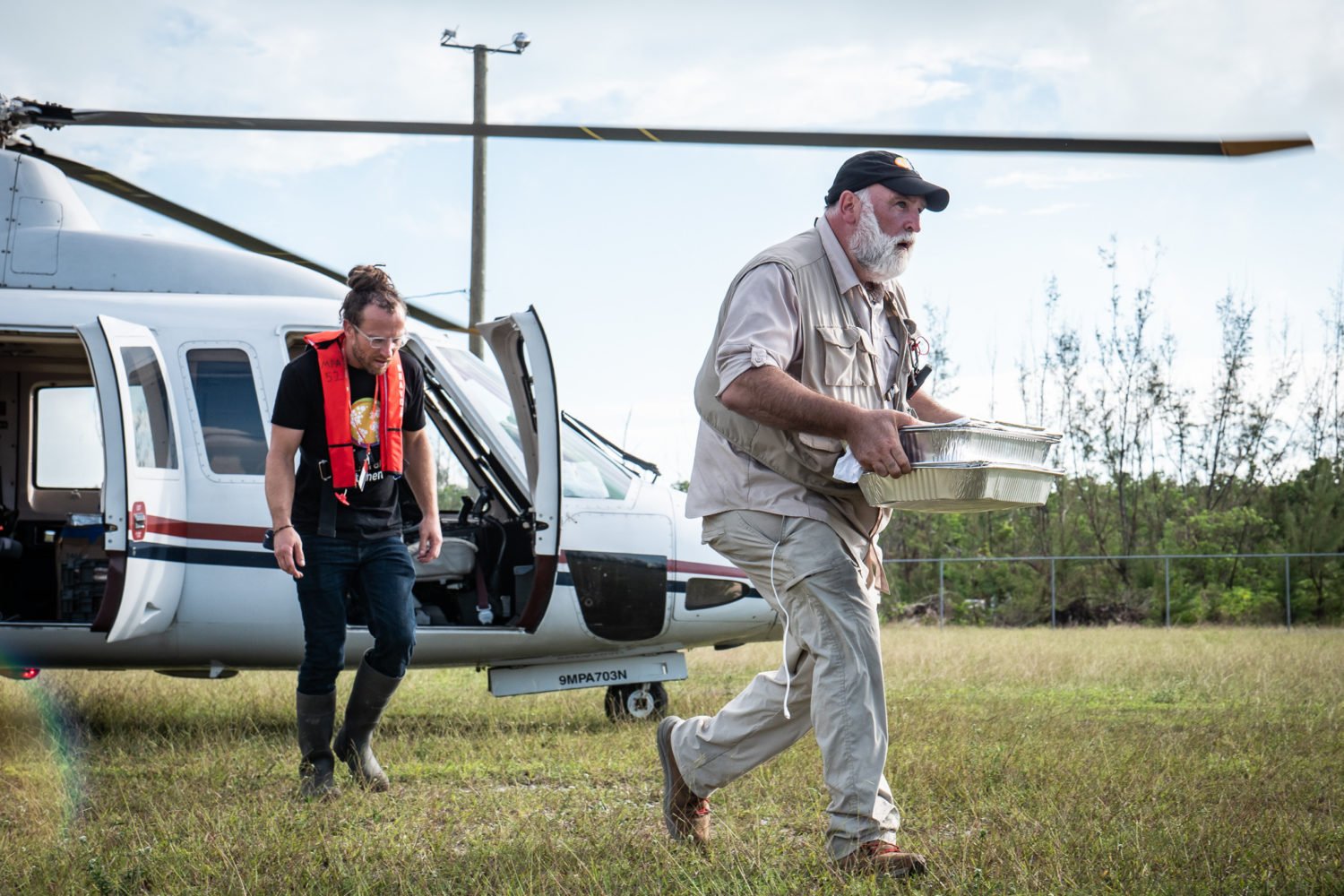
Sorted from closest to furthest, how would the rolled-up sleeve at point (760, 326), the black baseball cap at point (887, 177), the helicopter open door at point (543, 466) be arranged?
the rolled-up sleeve at point (760, 326), the black baseball cap at point (887, 177), the helicopter open door at point (543, 466)

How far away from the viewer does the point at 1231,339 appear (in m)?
22.3

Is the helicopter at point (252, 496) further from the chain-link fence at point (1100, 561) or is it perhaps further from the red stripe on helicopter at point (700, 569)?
the chain-link fence at point (1100, 561)

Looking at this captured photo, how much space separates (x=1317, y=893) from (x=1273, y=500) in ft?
64.6

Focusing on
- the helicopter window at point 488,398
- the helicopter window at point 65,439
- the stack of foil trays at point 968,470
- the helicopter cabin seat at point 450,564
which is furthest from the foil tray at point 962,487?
the helicopter window at point 65,439

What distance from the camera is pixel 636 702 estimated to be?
22.9 ft

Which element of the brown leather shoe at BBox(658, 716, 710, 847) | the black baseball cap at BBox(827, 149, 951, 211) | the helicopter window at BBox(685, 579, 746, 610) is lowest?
the brown leather shoe at BBox(658, 716, 710, 847)

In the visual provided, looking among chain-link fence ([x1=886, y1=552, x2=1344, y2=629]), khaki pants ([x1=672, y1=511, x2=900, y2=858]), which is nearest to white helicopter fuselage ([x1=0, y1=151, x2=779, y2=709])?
khaki pants ([x1=672, y1=511, x2=900, y2=858])

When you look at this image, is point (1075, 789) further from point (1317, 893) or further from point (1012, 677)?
point (1012, 677)

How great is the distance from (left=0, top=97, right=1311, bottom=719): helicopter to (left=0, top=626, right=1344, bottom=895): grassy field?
1.56 feet

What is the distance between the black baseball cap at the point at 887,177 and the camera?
355cm

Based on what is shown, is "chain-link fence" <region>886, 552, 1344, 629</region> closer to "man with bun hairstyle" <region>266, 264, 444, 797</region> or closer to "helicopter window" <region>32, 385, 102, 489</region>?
"helicopter window" <region>32, 385, 102, 489</region>

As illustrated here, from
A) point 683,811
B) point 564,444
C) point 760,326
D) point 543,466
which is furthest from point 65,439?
point 760,326

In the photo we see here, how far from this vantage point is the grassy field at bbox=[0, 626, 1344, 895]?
3.48 metres

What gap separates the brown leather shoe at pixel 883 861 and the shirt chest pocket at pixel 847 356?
1.22 m
